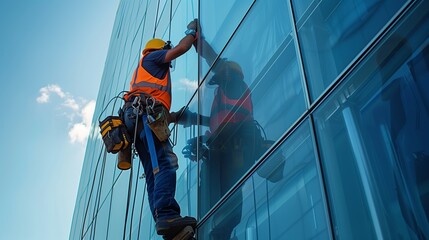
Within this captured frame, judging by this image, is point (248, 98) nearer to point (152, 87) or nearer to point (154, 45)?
point (152, 87)

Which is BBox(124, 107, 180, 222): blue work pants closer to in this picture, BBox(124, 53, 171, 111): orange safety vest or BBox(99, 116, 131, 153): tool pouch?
BBox(99, 116, 131, 153): tool pouch

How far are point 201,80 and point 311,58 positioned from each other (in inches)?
98.3

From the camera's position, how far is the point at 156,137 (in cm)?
533

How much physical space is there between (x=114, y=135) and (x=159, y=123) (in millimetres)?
592

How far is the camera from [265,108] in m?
4.37

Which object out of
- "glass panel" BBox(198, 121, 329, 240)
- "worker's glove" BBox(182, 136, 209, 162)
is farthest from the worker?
"glass panel" BBox(198, 121, 329, 240)

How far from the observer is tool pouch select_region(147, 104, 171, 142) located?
17.0ft

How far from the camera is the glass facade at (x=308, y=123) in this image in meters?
2.80

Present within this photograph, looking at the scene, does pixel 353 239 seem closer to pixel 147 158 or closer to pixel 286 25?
pixel 286 25

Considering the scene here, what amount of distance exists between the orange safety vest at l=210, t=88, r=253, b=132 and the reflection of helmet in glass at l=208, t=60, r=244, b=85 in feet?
0.50

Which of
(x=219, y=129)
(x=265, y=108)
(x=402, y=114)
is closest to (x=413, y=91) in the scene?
(x=402, y=114)

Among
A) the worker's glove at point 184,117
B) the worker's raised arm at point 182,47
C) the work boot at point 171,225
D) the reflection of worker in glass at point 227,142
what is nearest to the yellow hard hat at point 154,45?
the worker's raised arm at point 182,47

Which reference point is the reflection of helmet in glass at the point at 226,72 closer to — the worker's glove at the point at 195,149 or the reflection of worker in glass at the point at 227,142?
the reflection of worker in glass at the point at 227,142

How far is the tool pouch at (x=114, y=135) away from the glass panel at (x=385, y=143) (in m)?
2.80
